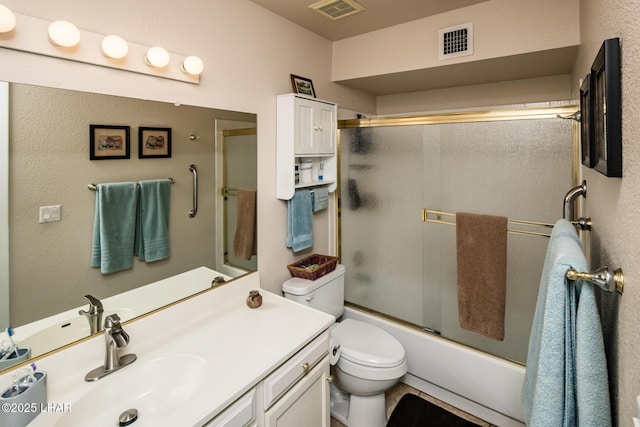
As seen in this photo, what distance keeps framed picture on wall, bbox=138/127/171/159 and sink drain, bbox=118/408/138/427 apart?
923mm

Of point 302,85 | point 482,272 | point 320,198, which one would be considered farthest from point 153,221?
point 482,272

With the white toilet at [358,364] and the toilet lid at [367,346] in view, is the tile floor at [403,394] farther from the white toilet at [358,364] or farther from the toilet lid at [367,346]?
the toilet lid at [367,346]

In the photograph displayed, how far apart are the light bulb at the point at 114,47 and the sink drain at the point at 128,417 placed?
1212 millimetres

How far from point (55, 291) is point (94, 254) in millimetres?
167

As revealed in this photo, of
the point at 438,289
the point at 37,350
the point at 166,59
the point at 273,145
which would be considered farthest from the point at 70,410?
the point at 438,289

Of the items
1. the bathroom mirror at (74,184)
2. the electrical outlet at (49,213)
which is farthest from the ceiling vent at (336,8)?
the electrical outlet at (49,213)

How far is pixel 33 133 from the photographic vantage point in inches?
43.3

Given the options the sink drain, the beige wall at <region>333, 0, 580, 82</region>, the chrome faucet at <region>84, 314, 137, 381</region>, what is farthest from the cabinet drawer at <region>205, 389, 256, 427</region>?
the beige wall at <region>333, 0, 580, 82</region>

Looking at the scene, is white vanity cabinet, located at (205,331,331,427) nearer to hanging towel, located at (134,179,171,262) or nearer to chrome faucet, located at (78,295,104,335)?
chrome faucet, located at (78,295,104,335)

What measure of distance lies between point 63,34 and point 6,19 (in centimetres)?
14

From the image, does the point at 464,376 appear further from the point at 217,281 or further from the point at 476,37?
the point at 476,37

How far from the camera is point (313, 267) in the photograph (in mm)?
2211

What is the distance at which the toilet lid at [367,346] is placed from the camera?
184 centimetres

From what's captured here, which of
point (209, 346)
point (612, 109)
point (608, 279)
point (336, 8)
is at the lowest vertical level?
point (209, 346)
